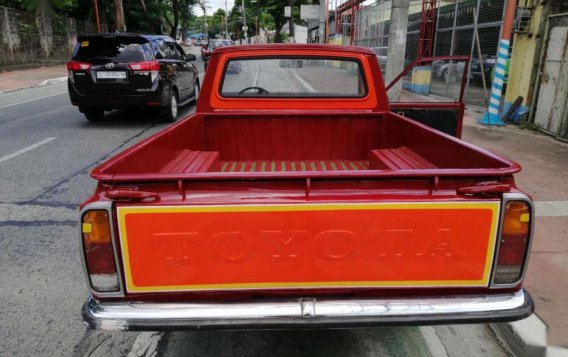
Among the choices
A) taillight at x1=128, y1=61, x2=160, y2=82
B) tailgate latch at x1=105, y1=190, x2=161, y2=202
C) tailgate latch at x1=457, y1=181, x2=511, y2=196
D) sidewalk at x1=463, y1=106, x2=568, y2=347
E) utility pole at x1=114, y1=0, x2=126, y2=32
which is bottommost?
sidewalk at x1=463, y1=106, x2=568, y2=347

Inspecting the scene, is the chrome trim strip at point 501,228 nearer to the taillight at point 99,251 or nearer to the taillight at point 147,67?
the taillight at point 99,251

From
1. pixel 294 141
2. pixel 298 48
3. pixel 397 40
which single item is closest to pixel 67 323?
pixel 294 141

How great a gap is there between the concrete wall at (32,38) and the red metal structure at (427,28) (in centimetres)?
1992

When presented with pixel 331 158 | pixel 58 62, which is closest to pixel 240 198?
pixel 331 158

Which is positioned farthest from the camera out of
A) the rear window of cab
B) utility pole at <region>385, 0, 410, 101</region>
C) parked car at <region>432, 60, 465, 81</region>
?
parked car at <region>432, 60, 465, 81</region>

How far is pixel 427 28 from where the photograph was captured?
51.4ft

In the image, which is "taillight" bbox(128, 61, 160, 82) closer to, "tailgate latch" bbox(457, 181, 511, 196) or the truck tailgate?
the truck tailgate

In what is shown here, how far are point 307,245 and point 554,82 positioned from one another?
7.96 m

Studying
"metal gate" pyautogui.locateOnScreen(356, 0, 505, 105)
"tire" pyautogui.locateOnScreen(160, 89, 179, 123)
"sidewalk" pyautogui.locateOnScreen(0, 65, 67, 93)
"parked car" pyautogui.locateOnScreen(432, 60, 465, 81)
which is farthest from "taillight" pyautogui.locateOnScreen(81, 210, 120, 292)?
"sidewalk" pyautogui.locateOnScreen(0, 65, 67, 93)

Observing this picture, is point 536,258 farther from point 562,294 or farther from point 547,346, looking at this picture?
point 547,346

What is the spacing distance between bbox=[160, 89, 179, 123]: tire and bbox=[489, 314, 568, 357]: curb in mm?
7891

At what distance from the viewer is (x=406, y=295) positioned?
2.03m

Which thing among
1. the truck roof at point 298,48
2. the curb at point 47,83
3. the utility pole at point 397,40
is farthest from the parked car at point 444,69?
the curb at point 47,83

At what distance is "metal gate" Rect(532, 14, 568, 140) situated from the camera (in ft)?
25.0
